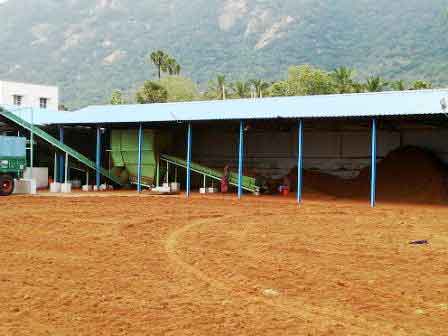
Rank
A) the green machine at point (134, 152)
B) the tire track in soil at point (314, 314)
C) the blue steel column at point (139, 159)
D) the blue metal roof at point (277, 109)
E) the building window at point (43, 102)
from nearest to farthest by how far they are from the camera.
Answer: the tire track in soil at point (314, 314) → the blue metal roof at point (277, 109) → the blue steel column at point (139, 159) → the green machine at point (134, 152) → the building window at point (43, 102)

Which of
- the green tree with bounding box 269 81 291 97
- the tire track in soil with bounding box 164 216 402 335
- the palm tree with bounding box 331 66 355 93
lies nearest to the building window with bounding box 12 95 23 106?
the green tree with bounding box 269 81 291 97

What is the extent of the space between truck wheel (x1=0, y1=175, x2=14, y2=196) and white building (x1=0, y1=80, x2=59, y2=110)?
29.7 m

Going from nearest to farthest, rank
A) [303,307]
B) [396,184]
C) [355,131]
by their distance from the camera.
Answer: [303,307] → [396,184] → [355,131]

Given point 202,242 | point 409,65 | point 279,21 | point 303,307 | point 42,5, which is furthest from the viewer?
point 42,5

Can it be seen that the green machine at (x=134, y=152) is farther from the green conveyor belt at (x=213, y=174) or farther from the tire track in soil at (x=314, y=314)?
the tire track in soil at (x=314, y=314)

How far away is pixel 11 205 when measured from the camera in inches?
783

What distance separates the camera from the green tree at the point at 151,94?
204 feet

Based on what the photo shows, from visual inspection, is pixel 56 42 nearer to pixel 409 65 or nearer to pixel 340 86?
pixel 409 65

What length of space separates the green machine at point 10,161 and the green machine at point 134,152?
6090 millimetres

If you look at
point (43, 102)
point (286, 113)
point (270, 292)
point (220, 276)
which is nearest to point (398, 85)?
point (43, 102)

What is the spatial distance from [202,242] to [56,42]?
492ft

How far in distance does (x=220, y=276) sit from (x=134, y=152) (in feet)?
68.9

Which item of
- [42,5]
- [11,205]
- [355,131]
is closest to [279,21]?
[42,5]

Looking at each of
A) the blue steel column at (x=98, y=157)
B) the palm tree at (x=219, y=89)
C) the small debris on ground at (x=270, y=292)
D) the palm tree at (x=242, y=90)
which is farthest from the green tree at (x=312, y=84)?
the small debris on ground at (x=270, y=292)
